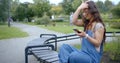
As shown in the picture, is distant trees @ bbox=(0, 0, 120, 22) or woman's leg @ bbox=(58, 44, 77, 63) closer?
woman's leg @ bbox=(58, 44, 77, 63)

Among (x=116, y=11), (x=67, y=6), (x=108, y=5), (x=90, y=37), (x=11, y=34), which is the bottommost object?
(x=11, y=34)

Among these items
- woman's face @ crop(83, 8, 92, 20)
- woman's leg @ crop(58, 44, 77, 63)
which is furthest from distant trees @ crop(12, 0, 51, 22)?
woman's face @ crop(83, 8, 92, 20)

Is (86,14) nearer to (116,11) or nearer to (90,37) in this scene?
(90,37)

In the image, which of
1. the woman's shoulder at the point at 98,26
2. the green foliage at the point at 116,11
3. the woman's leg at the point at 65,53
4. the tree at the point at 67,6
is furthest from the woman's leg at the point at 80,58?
the tree at the point at 67,6

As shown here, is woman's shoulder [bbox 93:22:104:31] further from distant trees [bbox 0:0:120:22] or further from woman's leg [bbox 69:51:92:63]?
distant trees [bbox 0:0:120:22]

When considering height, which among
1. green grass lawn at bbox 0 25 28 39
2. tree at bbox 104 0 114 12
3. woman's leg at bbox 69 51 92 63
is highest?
tree at bbox 104 0 114 12

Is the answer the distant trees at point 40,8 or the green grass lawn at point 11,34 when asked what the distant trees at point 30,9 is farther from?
the green grass lawn at point 11,34

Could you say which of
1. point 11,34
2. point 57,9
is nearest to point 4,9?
point 11,34

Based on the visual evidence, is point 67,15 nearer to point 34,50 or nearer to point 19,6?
point 19,6

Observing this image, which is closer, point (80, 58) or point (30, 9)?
point (80, 58)

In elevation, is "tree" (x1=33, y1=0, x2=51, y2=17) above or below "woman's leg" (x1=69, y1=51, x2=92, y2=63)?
above

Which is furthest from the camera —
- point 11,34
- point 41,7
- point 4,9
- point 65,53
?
point 41,7

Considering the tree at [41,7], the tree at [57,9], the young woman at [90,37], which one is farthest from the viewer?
the tree at [57,9]

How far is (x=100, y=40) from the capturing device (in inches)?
167
